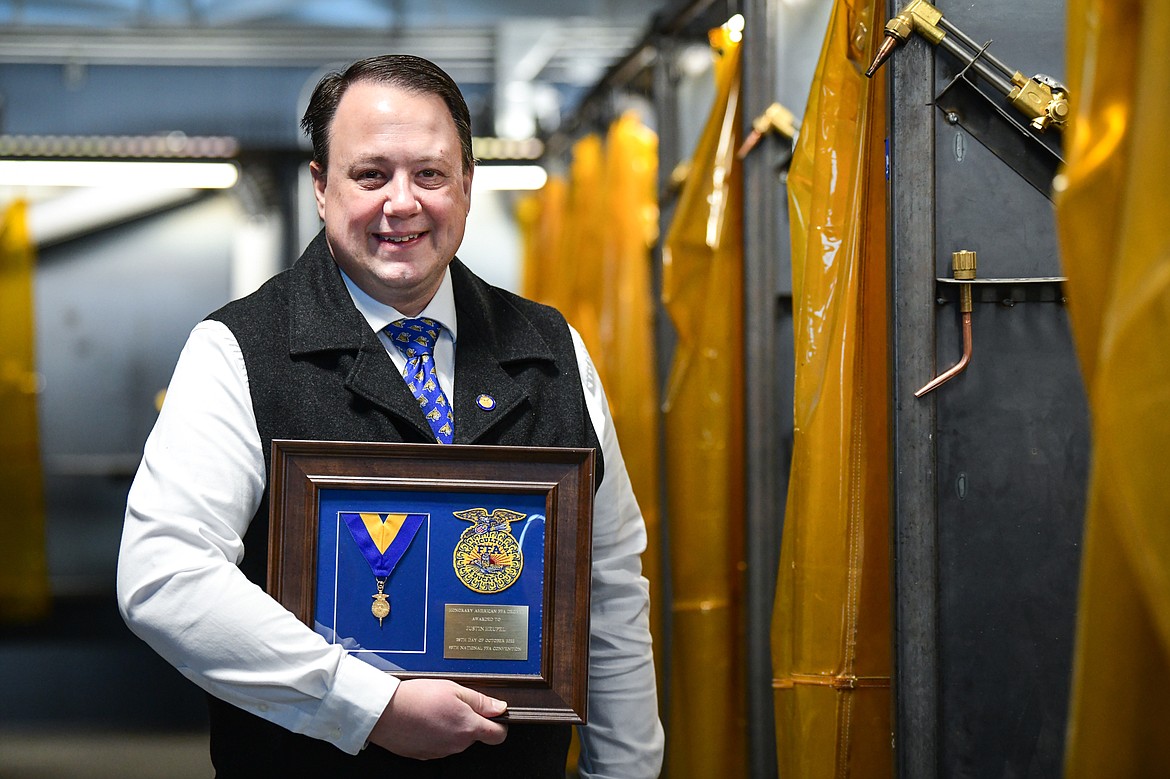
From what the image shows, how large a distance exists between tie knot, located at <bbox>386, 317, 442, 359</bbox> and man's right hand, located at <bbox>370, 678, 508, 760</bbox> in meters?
0.45

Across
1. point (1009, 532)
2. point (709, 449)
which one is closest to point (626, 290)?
point (709, 449)

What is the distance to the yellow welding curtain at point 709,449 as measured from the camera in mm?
2771

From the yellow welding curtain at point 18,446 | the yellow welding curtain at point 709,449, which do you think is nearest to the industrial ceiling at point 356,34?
the yellow welding curtain at point 18,446

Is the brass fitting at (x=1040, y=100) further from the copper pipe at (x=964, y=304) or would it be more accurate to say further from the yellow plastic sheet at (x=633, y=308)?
the yellow plastic sheet at (x=633, y=308)

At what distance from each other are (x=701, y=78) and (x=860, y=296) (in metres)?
1.65

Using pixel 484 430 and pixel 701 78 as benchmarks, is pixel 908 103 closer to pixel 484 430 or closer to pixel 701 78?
pixel 484 430

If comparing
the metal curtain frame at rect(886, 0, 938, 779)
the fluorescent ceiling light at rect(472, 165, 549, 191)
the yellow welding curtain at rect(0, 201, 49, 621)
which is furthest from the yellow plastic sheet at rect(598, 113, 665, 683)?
the yellow welding curtain at rect(0, 201, 49, 621)

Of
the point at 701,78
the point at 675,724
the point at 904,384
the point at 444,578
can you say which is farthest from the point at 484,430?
the point at 701,78

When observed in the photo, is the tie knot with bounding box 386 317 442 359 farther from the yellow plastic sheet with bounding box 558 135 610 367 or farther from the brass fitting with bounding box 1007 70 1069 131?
the yellow plastic sheet with bounding box 558 135 610 367

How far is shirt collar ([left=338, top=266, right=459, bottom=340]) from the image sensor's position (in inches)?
62.1

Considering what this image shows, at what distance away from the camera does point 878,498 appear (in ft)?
6.63

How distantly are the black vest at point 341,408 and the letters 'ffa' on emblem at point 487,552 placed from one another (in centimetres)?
12

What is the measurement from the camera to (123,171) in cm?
600

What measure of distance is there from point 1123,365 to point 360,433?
0.90 metres
